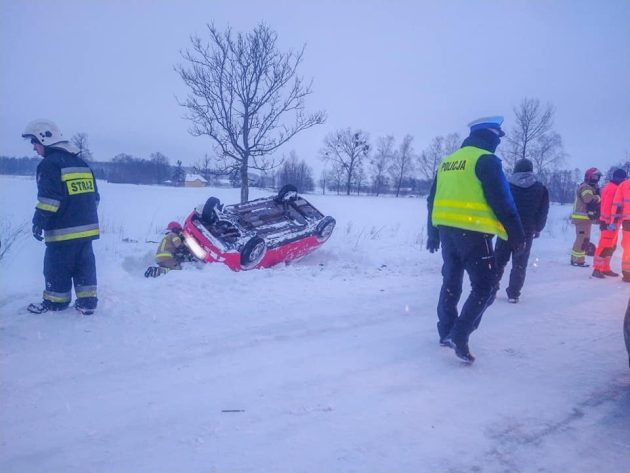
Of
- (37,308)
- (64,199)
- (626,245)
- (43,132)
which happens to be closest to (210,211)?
(64,199)

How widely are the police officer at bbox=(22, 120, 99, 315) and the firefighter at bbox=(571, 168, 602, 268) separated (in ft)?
29.2

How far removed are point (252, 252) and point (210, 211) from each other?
1174 mm

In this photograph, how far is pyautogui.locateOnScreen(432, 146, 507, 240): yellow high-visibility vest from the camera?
3.48m

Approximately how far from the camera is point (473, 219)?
3498 millimetres

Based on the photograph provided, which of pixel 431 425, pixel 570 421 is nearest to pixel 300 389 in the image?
pixel 431 425

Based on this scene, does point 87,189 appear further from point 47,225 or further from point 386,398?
point 386,398

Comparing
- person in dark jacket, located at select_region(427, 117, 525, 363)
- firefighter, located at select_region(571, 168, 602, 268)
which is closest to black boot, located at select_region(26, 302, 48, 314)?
person in dark jacket, located at select_region(427, 117, 525, 363)

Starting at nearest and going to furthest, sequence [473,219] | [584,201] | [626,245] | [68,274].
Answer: [473,219]
[68,274]
[626,245]
[584,201]

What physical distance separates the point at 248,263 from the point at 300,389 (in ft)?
12.7

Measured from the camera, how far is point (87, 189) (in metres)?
4.53

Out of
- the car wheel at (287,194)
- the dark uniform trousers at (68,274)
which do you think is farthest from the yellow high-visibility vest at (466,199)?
the car wheel at (287,194)

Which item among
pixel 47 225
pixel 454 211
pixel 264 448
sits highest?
pixel 454 211

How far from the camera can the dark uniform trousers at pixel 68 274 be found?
14.3ft

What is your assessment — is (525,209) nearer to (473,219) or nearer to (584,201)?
(473,219)
